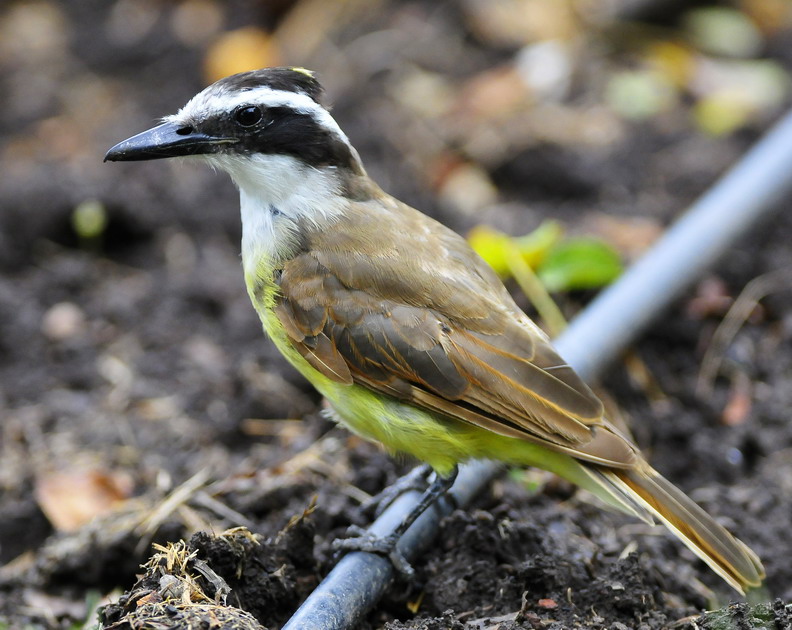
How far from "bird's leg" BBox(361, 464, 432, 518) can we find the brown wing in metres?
0.48

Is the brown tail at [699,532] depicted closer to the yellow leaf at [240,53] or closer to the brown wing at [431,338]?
the brown wing at [431,338]

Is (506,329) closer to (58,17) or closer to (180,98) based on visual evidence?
(180,98)

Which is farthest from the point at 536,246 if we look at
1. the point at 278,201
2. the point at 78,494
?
the point at 78,494

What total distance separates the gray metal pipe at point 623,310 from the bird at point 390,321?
15cm

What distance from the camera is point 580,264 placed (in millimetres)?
6043

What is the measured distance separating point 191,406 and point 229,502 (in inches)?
48.6

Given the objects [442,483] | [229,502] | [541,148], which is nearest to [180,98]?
[541,148]

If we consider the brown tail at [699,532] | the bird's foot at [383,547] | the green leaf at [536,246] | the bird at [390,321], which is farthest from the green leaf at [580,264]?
the bird's foot at [383,547]

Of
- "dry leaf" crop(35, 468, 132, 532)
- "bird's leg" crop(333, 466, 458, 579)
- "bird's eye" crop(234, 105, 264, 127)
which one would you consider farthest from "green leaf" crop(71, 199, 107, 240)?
"bird's leg" crop(333, 466, 458, 579)

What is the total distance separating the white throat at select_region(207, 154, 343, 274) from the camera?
4645 mm

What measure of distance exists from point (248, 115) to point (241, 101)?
0.28 feet

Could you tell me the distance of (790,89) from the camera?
324 inches

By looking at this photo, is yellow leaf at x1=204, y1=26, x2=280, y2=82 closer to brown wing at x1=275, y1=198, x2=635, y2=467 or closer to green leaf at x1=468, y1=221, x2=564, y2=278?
green leaf at x1=468, y1=221, x2=564, y2=278

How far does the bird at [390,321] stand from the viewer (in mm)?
4150
